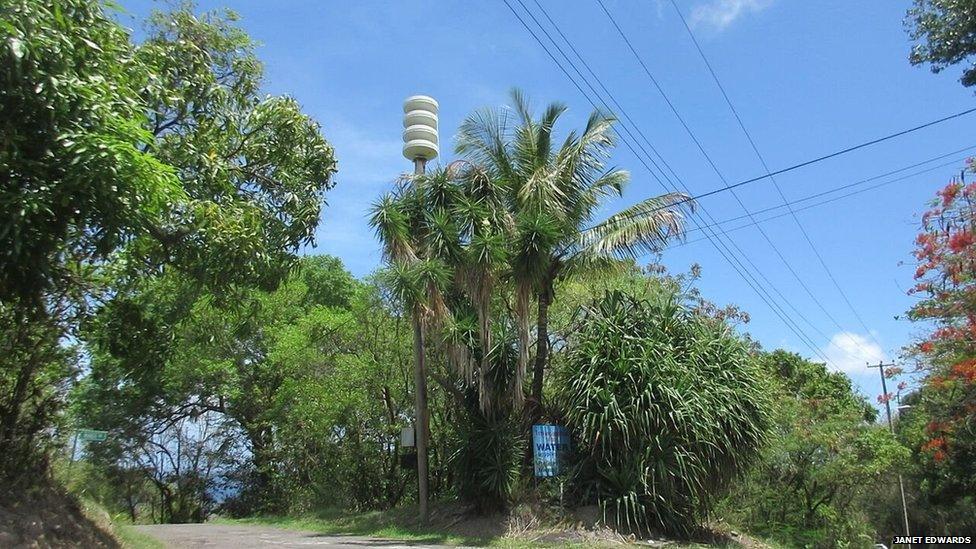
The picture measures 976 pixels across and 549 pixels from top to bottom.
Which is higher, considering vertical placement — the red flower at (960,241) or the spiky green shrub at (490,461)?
the red flower at (960,241)

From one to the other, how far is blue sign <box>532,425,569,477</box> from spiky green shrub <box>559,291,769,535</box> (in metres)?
0.46

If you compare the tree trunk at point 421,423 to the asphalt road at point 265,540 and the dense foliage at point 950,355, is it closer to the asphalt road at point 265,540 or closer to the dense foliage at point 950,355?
the asphalt road at point 265,540

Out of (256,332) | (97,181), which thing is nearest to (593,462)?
(97,181)

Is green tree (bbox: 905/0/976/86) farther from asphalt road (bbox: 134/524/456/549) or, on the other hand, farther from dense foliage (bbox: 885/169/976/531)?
asphalt road (bbox: 134/524/456/549)

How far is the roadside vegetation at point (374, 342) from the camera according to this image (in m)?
8.02

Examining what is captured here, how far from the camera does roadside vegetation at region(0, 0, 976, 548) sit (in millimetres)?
8023

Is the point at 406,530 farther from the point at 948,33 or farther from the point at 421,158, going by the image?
the point at 948,33

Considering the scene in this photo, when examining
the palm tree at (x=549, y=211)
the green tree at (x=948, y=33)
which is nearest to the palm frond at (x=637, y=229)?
the palm tree at (x=549, y=211)

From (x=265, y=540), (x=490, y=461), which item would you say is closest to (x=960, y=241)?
(x=490, y=461)

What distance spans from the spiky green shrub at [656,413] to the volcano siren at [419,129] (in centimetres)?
607

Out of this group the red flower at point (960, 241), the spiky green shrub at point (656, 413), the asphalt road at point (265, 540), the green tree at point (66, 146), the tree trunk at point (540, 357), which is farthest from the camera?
the tree trunk at point (540, 357)

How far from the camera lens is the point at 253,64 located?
11.2 meters

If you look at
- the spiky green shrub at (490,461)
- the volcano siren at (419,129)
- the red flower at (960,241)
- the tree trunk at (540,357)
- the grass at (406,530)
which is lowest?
the grass at (406,530)

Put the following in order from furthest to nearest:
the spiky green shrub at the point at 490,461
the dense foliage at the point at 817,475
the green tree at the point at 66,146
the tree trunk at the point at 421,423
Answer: the dense foliage at the point at 817,475
the tree trunk at the point at 421,423
the spiky green shrub at the point at 490,461
the green tree at the point at 66,146
